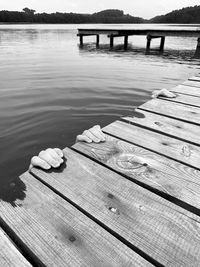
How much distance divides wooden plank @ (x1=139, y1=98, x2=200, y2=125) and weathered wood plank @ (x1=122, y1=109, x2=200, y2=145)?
0.13 m

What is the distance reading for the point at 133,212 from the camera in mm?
1464

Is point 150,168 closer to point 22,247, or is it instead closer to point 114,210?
point 114,210

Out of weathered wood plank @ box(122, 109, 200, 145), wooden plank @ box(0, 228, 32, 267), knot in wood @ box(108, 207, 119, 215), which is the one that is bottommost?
wooden plank @ box(0, 228, 32, 267)

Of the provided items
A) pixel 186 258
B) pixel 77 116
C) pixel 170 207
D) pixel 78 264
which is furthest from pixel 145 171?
pixel 77 116

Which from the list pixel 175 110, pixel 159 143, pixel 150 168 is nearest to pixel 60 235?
pixel 150 168

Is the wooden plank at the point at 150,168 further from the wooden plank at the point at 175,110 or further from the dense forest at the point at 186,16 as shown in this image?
the dense forest at the point at 186,16

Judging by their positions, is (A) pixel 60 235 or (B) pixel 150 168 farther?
(B) pixel 150 168

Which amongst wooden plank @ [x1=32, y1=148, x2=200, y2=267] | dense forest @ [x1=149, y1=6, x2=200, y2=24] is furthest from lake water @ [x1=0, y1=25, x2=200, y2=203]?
dense forest @ [x1=149, y1=6, x2=200, y2=24]

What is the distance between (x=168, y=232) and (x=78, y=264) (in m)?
0.60

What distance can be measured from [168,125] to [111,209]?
5.39 feet

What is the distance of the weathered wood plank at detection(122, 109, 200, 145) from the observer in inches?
97.9

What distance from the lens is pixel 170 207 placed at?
1506 millimetres

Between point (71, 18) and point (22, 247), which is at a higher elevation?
point (71, 18)

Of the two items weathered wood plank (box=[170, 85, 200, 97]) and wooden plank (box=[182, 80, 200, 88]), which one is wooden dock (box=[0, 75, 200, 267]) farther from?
wooden plank (box=[182, 80, 200, 88])
